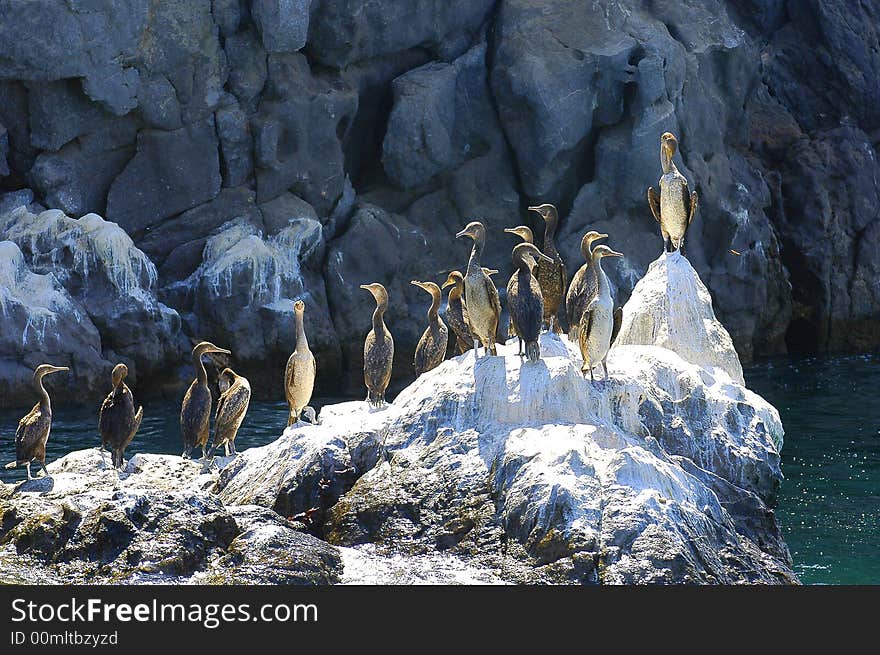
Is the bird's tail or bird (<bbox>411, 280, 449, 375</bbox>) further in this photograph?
bird (<bbox>411, 280, 449, 375</bbox>)

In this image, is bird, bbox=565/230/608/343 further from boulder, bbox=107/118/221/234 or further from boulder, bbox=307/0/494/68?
boulder, bbox=307/0/494/68

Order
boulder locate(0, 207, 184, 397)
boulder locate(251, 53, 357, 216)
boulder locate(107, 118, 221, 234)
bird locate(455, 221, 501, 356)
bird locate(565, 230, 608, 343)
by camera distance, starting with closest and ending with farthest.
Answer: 1. bird locate(455, 221, 501, 356)
2. bird locate(565, 230, 608, 343)
3. boulder locate(0, 207, 184, 397)
4. boulder locate(107, 118, 221, 234)
5. boulder locate(251, 53, 357, 216)

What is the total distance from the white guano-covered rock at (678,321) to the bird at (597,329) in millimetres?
1738

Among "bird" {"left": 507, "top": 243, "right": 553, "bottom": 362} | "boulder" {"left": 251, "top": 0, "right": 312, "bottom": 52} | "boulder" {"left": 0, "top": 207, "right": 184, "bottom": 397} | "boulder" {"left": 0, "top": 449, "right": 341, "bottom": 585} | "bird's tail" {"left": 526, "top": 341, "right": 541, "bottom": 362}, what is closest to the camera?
A: "boulder" {"left": 0, "top": 449, "right": 341, "bottom": 585}

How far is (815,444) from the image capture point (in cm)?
2022

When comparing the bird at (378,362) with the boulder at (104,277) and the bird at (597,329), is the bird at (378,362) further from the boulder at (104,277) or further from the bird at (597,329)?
the boulder at (104,277)

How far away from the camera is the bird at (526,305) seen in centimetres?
1191

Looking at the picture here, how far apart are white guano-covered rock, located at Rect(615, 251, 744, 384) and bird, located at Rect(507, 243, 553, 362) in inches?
83.0

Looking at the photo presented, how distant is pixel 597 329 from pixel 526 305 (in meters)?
0.68

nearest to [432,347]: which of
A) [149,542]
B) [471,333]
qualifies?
[471,333]

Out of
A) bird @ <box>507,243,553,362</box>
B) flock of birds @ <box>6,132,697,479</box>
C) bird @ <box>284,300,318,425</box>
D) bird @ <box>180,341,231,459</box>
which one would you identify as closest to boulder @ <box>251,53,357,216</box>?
flock of birds @ <box>6,132,697,479</box>

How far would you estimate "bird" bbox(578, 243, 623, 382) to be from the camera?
12.0 metres

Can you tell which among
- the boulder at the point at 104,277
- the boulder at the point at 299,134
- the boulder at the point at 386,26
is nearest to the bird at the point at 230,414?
the boulder at the point at 104,277

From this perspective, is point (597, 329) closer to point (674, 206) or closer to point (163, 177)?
point (674, 206)
